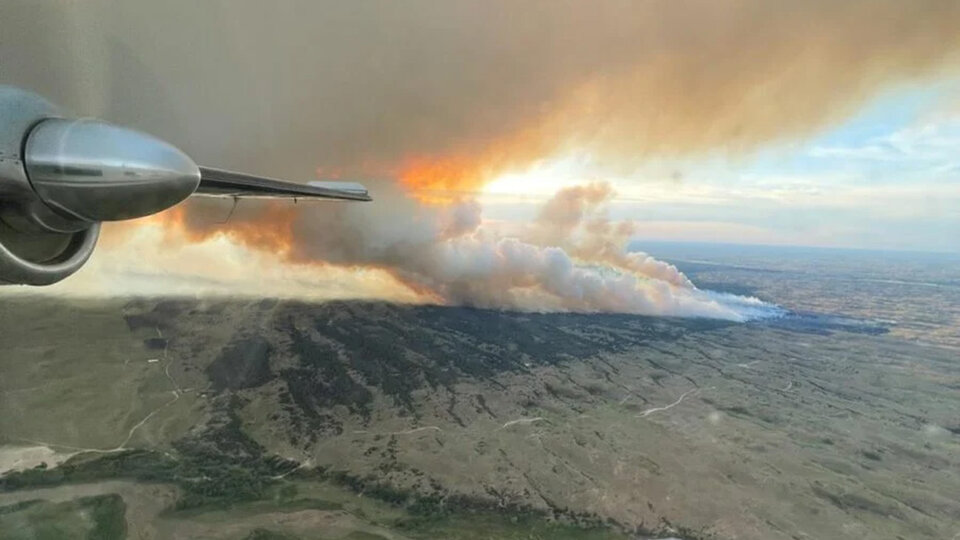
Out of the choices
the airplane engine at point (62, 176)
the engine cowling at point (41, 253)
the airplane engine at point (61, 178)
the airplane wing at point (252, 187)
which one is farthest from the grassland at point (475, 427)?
the airplane engine at point (62, 176)

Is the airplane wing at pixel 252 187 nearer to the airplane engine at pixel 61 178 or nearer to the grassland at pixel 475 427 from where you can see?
the airplane engine at pixel 61 178

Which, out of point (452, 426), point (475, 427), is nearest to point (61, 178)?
point (452, 426)

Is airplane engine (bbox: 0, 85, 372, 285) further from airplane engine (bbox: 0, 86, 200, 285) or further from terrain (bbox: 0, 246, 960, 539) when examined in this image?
terrain (bbox: 0, 246, 960, 539)

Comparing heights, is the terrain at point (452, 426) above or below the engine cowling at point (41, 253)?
below

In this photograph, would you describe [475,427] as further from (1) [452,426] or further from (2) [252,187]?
(2) [252,187]

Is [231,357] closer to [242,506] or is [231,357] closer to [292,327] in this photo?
[292,327]

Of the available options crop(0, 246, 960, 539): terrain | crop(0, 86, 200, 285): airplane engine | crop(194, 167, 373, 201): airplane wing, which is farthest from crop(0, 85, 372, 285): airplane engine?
crop(0, 246, 960, 539): terrain
